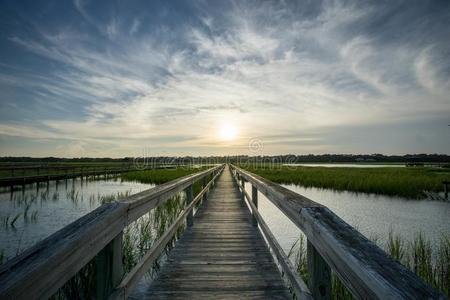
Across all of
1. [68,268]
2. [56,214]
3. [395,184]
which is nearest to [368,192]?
[395,184]

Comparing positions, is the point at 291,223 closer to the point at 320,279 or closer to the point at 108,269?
the point at 320,279

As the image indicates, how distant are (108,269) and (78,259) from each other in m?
0.55

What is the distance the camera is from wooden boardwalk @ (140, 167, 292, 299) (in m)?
2.79

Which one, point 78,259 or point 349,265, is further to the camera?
point 78,259

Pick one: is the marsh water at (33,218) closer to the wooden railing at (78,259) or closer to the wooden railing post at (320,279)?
the wooden railing at (78,259)

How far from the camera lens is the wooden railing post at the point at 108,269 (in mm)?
1697

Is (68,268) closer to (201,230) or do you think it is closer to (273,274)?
(273,274)

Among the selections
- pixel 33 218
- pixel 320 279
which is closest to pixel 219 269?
pixel 320 279

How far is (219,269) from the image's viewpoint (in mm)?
3430

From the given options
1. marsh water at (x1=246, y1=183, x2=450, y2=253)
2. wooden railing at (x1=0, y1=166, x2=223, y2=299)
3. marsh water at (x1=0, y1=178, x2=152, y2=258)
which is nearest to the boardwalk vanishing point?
wooden railing at (x1=0, y1=166, x2=223, y2=299)

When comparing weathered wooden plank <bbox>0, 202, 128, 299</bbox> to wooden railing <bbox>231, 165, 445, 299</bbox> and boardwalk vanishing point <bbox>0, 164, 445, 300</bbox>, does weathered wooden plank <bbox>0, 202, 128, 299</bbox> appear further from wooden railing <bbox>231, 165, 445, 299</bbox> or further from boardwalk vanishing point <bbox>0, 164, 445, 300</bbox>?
wooden railing <bbox>231, 165, 445, 299</bbox>

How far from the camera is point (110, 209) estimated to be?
70.4 inches

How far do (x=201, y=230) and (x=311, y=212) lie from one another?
428 cm

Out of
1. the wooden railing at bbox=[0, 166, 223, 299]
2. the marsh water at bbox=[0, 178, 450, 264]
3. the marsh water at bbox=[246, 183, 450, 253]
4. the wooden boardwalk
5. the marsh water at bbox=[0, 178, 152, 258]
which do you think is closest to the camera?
the wooden railing at bbox=[0, 166, 223, 299]
